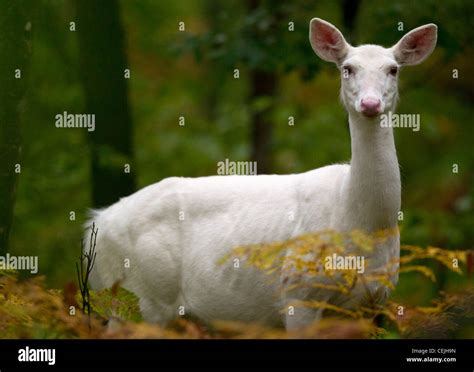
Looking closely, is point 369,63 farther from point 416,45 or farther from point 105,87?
point 105,87

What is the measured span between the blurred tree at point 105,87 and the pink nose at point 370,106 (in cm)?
445

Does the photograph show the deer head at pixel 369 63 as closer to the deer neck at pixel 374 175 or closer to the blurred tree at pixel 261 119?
the deer neck at pixel 374 175

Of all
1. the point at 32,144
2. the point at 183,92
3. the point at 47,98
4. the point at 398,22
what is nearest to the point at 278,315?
the point at 398,22

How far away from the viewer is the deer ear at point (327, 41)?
747cm

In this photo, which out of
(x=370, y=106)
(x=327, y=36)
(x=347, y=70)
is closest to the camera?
(x=370, y=106)

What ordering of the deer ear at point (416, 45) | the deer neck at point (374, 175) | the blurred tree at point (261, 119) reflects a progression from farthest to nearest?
1. the blurred tree at point (261, 119)
2. the deer ear at point (416, 45)
3. the deer neck at point (374, 175)

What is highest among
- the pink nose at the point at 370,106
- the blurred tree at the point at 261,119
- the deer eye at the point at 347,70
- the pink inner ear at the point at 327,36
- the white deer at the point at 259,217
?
the blurred tree at the point at 261,119

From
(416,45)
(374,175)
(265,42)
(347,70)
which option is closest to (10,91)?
(347,70)

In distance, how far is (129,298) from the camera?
7617 mm

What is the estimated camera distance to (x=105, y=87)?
1085cm

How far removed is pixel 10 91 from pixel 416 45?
11.7 feet

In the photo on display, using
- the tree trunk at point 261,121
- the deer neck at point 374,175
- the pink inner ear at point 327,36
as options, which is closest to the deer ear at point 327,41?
the pink inner ear at point 327,36
